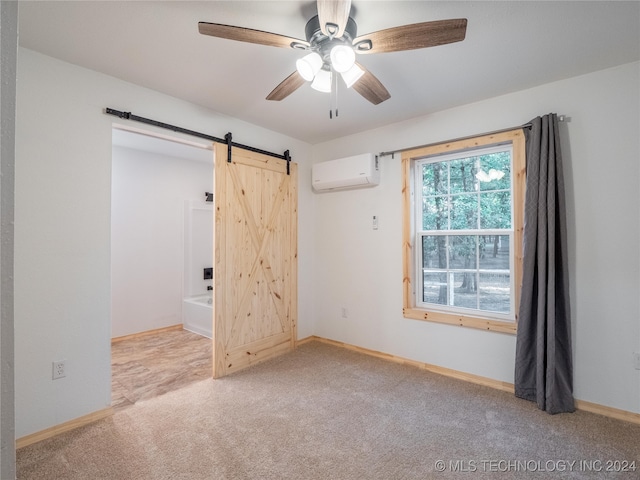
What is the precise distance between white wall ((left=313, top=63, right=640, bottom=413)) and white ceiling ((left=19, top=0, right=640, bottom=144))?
0.59 ft

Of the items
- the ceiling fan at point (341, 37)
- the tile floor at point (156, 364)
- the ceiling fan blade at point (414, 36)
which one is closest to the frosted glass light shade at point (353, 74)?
the ceiling fan at point (341, 37)

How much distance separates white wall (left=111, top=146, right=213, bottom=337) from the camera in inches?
170

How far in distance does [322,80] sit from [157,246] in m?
3.74

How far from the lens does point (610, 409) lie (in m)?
2.34

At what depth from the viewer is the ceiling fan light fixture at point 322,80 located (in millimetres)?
1996

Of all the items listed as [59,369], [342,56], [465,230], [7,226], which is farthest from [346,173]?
[7,226]

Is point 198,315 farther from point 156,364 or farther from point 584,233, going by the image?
point 584,233

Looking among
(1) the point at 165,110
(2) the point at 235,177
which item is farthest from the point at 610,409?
(1) the point at 165,110

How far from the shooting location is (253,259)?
3.45 m

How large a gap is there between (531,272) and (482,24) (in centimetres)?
181

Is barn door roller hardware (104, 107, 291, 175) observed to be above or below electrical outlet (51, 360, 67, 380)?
above

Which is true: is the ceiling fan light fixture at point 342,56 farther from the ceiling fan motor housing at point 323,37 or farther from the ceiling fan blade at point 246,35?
the ceiling fan blade at point 246,35

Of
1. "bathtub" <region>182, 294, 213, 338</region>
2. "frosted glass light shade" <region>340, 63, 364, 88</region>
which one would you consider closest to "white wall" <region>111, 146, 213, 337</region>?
"bathtub" <region>182, 294, 213, 338</region>

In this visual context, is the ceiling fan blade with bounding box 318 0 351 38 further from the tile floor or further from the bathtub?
the bathtub
